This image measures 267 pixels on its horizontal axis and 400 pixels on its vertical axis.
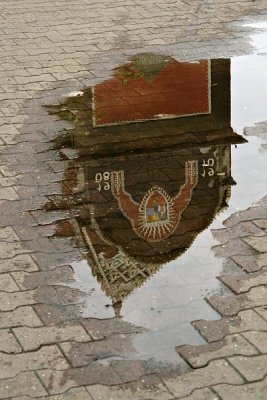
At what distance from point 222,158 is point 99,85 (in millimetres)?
2509

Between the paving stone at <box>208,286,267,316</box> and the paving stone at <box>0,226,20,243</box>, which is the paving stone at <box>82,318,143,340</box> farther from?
the paving stone at <box>0,226,20,243</box>

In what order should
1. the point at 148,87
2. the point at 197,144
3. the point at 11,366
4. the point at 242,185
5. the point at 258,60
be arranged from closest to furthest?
the point at 11,366, the point at 242,185, the point at 197,144, the point at 148,87, the point at 258,60

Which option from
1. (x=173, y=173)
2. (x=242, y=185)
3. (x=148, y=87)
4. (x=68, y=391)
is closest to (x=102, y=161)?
(x=173, y=173)

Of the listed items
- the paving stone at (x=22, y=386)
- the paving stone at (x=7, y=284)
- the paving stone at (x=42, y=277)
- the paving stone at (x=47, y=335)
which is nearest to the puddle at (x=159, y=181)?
the paving stone at (x=42, y=277)

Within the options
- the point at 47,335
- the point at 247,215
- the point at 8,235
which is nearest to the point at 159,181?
the point at 247,215

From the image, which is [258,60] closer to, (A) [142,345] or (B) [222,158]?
(B) [222,158]

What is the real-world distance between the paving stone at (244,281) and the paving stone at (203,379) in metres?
1.06

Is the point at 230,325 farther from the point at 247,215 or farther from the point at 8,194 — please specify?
the point at 8,194

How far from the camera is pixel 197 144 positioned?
32.4 ft

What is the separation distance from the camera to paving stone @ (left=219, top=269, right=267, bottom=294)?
Result: 731 centimetres

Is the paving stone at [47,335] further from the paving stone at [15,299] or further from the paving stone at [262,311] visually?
the paving stone at [262,311]

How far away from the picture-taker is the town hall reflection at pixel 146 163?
8.02 metres

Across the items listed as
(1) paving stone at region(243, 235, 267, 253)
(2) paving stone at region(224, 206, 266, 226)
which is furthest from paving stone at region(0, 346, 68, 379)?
(2) paving stone at region(224, 206, 266, 226)

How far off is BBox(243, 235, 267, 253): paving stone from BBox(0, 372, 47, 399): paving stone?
7.59 ft
